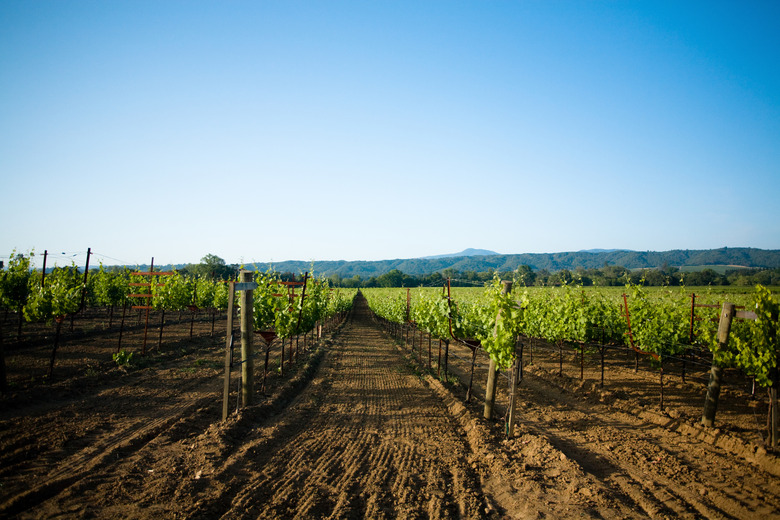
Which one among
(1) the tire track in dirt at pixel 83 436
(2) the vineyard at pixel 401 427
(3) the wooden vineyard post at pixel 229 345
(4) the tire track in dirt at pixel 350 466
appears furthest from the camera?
(3) the wooden vineyard post at pixel 229 345

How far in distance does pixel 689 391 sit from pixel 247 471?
1301 centimetres

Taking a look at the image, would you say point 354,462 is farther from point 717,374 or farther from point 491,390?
point 717,374

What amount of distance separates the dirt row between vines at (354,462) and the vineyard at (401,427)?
0.12 ft

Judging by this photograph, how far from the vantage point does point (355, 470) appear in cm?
569

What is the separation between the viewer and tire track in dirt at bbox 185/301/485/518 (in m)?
4.61

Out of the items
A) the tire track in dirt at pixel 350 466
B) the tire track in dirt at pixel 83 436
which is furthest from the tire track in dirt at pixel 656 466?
the tire track in dirt at pixel 83 436

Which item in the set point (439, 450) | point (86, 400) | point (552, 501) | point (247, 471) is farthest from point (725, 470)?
point (86, 400)

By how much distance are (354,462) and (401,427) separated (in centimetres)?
208

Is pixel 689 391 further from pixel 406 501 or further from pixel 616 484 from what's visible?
pixel 406 501

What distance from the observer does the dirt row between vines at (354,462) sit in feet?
15.4

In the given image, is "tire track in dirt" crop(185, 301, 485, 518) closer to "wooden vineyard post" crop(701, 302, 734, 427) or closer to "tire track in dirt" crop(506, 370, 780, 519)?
"tire track in dirt" crop(506, 370, 780, 519)

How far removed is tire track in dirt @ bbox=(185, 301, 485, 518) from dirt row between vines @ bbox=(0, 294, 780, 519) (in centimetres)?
3

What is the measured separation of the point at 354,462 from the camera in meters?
5.98

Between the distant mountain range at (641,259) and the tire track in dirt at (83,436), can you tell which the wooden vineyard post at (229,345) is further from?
the distant mountain range at (641,259)
